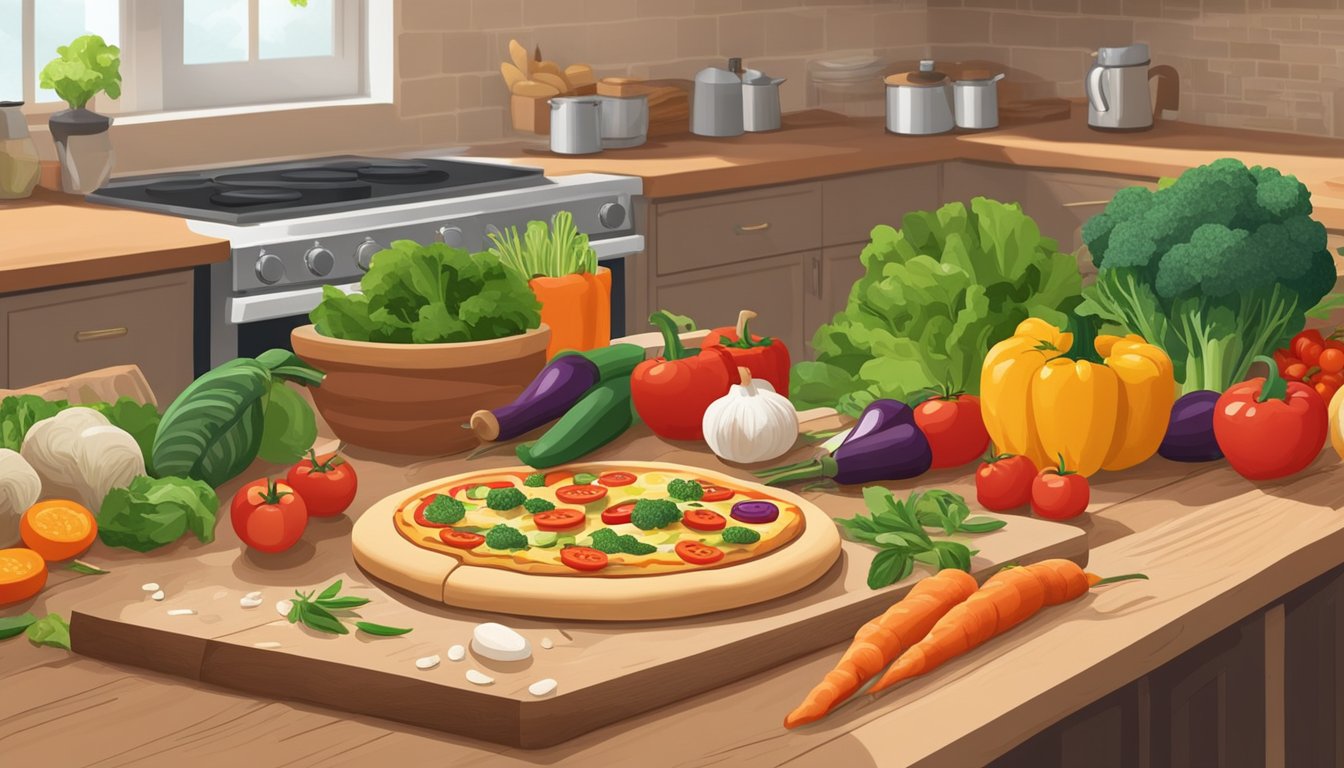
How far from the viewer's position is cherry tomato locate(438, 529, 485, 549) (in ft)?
4.95

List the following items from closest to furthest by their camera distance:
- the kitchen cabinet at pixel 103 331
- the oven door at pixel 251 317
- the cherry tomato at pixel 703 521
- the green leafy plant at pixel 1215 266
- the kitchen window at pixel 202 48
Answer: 1. the cherry tomato at pixel 703 521
2. the green leafy plant at pixel 1215 266
3. the kitchen cabinet at pixel 103 331
4. the oven door at pixel 251 317
5. the kitchen window at pixel 202 48

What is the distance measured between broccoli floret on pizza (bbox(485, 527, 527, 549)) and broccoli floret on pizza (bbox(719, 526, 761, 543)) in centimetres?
17

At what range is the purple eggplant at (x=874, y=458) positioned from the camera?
1818 mm

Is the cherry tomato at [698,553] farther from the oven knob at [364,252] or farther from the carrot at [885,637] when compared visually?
the oven knob at [364,252]

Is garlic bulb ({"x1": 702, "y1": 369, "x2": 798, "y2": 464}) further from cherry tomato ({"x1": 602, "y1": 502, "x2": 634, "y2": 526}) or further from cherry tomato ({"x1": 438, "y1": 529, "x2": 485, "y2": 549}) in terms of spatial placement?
cherry tomato ({"x1": 438, "y1": 529, "x2": 485, "y2": 549})

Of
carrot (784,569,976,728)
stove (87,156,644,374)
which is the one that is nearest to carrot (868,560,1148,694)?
carrot (784,569,976,728)

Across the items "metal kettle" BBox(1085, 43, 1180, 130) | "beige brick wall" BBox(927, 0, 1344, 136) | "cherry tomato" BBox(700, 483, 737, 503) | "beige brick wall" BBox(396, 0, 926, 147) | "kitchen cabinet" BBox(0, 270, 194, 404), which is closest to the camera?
"cherry tomato" BBox(700, 483, 737, 503)

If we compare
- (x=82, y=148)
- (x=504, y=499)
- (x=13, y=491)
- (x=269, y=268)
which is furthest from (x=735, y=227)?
(x=13, y=491)

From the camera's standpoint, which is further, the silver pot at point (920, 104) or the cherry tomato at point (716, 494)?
the silver pot at point (920, 104)

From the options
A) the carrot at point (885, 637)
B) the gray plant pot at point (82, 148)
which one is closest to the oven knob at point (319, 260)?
the gray plant pot at point (82, 148)

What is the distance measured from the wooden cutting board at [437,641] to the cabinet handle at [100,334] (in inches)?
66.9

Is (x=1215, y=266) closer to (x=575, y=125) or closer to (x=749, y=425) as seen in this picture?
(x=749, y=425)

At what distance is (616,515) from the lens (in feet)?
5.21

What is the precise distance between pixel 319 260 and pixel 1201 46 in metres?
2.96
